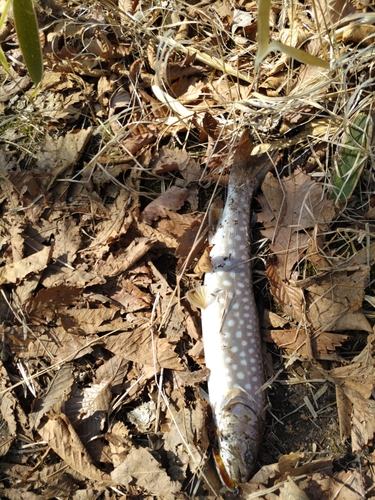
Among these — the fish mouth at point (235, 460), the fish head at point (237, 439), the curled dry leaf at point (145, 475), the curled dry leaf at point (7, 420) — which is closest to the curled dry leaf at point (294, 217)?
the fish head at point (237, 439)

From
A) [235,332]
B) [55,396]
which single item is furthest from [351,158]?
[55,396]

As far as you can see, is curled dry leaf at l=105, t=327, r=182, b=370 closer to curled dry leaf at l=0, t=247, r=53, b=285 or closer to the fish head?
the fish head

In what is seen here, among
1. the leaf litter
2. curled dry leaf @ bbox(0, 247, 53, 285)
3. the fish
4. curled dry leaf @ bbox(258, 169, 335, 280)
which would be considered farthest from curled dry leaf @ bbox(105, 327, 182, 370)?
curled dry leaf @ bbox(258, 169, 335, 280)

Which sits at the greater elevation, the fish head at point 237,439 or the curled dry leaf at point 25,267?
the curled dry leaf at point 25,267

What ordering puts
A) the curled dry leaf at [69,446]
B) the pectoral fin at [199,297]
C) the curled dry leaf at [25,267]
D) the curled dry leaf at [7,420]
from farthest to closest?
the curled dry leaf at [25,267] → the pectoral fin at [199,297] → the curled dry leaf at [7,420] → the curled dry leaf at [69,446]

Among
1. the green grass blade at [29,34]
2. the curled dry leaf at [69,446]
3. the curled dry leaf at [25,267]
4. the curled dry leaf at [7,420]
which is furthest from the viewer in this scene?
the curled dry leaf at [25,267]

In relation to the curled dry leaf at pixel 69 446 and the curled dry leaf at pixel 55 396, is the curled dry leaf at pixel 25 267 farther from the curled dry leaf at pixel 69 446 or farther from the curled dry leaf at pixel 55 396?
the curled dry leaf at pixel 69 446
